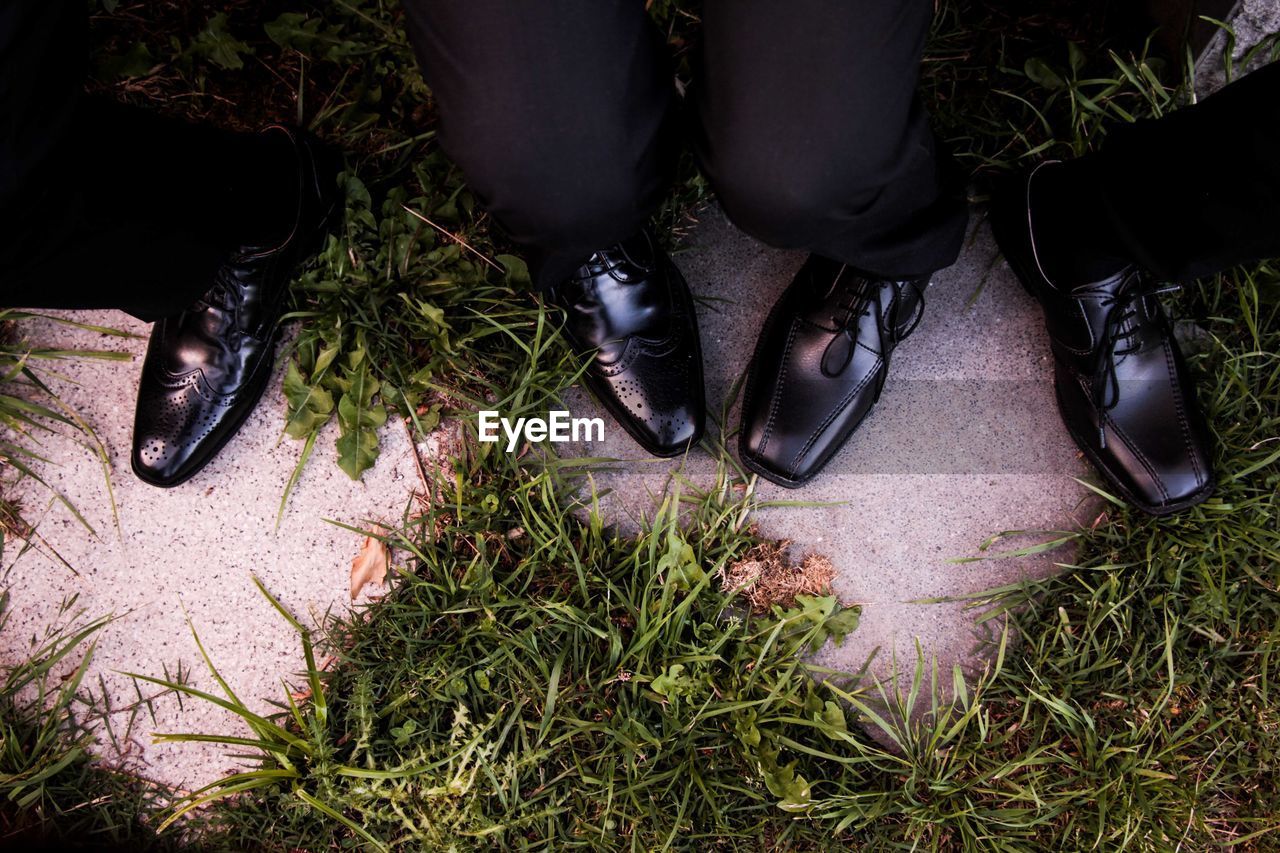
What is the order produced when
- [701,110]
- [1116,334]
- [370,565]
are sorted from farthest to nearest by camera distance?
1. [370,565]
2. [1116,334]
3. [701,110]

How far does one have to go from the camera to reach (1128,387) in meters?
1.85

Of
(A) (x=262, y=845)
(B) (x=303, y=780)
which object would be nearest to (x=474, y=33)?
(B) (x=303, y=780)

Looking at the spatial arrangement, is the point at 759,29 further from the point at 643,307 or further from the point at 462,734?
the point at 462,734

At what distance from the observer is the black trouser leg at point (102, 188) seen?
4.22 feet

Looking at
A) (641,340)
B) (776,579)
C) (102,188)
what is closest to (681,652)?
(776,579)

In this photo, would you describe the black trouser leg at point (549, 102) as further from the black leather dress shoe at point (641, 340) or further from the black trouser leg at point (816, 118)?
the black leather dress shoe at point (641, 340)

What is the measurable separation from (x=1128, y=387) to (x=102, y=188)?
2215 mm

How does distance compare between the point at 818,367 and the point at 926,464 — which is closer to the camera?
the point at 818,367

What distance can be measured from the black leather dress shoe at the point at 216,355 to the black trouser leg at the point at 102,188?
9 centimetres

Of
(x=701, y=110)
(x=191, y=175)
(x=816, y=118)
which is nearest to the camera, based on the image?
(x=816, y=118)

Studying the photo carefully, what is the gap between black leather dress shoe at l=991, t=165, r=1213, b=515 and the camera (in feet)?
5.93

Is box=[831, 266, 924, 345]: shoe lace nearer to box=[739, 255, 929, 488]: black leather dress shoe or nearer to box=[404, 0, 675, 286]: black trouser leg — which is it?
box=[739, 255, 929, 488]: black leather dress shoe

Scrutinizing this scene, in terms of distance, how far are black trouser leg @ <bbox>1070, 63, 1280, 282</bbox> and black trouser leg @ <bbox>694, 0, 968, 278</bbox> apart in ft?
1.39

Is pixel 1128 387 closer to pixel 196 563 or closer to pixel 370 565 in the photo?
pixel 370 565
